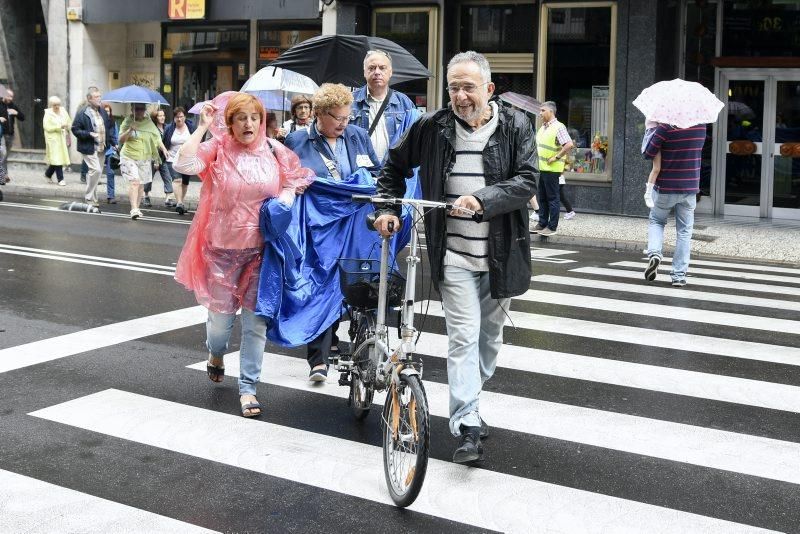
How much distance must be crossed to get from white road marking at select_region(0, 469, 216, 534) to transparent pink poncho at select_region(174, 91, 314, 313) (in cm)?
170

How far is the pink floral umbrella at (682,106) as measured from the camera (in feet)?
34.5

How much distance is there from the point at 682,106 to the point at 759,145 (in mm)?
9114

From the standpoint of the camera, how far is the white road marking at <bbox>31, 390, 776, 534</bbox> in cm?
459

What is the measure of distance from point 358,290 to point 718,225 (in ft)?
42.3

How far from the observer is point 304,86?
48.1 ft

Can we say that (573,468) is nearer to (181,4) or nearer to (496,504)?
(496,504)

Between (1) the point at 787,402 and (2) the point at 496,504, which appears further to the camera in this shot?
(1) the point at 787,402

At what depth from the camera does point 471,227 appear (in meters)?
5.22

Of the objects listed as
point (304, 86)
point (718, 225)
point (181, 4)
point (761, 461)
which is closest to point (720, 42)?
point (718, 225)

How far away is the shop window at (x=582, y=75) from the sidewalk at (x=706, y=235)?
109 cm

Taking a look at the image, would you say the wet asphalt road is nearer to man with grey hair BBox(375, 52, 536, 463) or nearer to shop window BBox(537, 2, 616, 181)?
man with grey hair BBox(375, 52, 536, 463)

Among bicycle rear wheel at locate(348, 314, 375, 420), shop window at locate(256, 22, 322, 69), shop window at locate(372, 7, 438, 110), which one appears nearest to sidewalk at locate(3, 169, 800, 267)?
shop window at locate(372, 7, 438, 110)

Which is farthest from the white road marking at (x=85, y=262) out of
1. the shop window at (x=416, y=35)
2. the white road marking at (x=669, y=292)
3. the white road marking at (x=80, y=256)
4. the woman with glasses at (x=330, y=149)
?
the shop window at (x=416, y=35)

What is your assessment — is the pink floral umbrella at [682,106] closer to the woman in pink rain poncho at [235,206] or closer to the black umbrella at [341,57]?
the black umbrella at [341,57]
